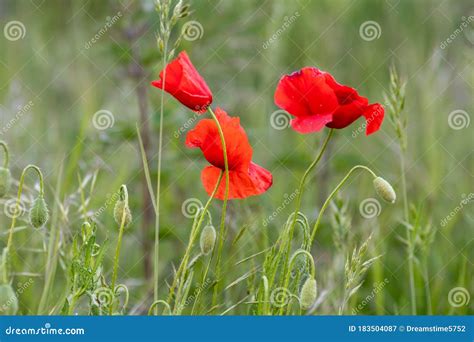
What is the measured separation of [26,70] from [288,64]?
838 millimetres

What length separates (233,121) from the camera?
1424 millimetres

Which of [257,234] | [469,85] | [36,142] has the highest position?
[469,85]

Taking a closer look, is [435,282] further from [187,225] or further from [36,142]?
[36,142]

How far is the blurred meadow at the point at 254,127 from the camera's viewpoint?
7.39ft

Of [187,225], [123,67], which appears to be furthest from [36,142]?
[187,225]

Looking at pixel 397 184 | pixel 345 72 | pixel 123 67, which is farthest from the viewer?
pixel 345 72

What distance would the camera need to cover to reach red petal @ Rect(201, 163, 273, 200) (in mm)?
1418
